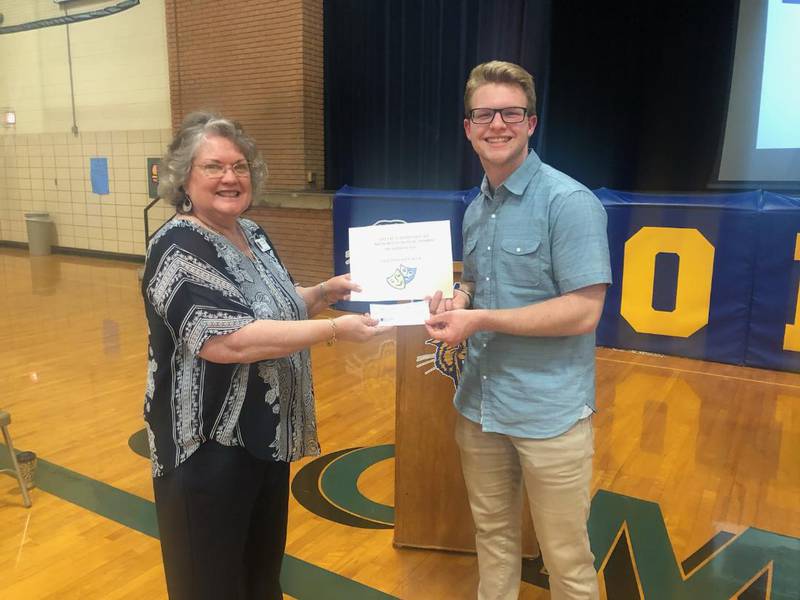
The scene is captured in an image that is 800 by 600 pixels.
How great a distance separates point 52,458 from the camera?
3207mm

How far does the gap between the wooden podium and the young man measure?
0.65 m

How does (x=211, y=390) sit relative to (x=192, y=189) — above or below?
below

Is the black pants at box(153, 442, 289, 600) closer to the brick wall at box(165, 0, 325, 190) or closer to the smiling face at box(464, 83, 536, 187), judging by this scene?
the smiling face at box(464, 83, 536, 187)

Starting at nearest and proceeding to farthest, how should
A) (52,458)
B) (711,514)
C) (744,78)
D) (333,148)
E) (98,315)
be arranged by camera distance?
(711,514), (52,458), (744,78), (98,315), (333,148)

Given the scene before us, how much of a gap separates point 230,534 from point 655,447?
2.64 m

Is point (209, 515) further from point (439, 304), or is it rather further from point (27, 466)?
point (27, 466)

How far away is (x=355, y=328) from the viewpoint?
1.48 m

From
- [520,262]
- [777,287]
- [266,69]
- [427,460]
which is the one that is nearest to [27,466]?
[427,460]

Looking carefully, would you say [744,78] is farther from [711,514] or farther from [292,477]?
[292,477]

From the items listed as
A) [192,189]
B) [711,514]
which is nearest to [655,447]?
[711,514]

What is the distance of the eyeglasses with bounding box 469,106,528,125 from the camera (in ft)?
4.64

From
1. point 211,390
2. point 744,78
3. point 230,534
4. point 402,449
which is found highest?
point 744,78

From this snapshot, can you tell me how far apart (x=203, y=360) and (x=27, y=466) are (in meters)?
2.05

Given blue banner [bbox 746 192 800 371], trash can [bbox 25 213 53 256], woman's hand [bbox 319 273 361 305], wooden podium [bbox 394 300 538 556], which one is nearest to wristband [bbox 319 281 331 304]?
woman's hand [bbox 319 273 361 305]
